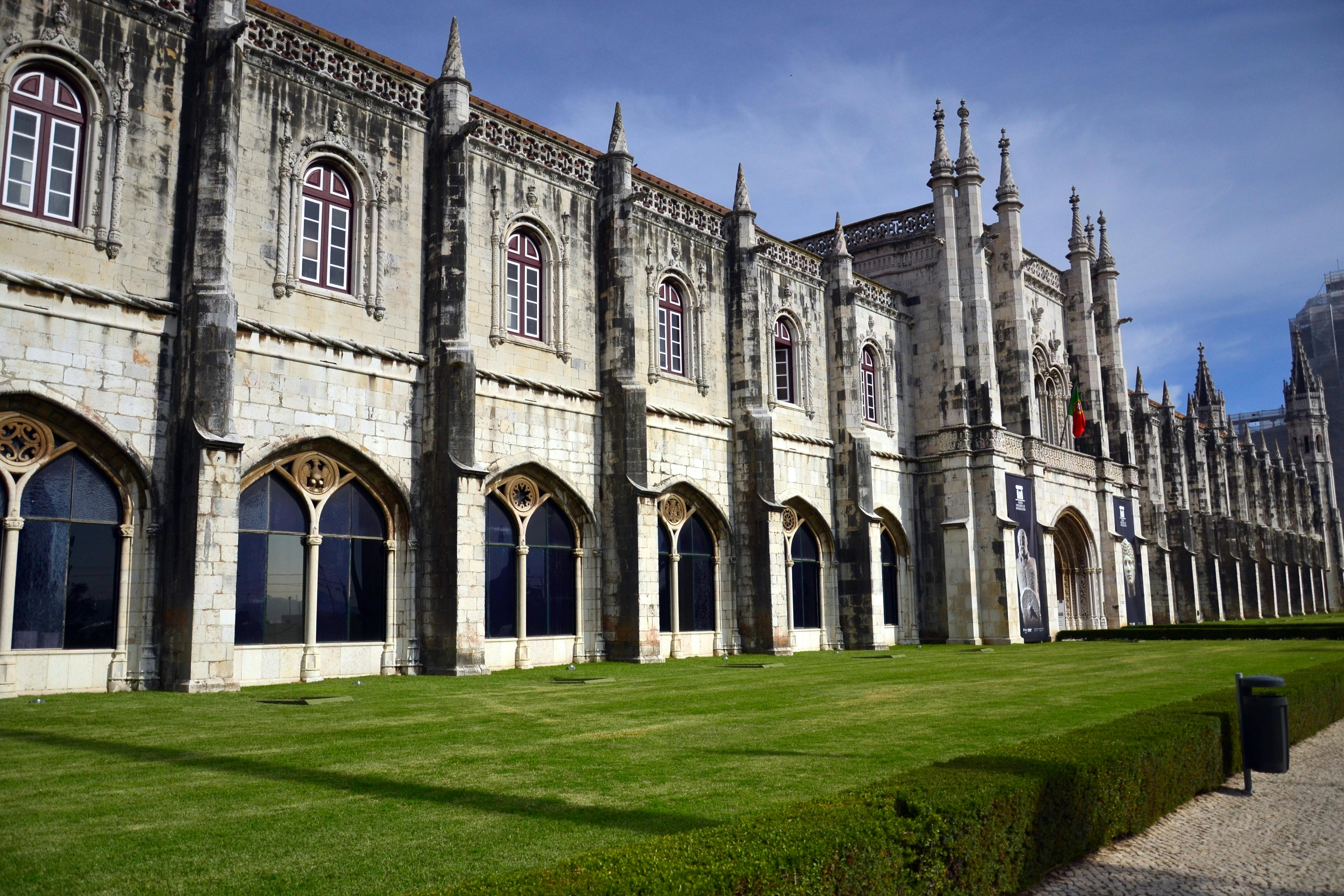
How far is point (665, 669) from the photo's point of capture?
65.3ft

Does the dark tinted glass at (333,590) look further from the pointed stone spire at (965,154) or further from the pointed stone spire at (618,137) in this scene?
the pointed stone spire at (965,154)

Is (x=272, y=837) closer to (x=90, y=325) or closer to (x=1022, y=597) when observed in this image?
(x=90, y=325)

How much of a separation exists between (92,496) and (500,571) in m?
7.87

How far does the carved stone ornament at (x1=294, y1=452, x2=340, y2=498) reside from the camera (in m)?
17.2

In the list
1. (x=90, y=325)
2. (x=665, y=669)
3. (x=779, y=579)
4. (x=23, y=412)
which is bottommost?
(x=665, y=669)

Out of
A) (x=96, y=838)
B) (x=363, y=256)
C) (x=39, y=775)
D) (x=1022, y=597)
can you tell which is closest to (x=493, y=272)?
(x=363, y=256)

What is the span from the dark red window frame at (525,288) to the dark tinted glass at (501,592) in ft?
15.7

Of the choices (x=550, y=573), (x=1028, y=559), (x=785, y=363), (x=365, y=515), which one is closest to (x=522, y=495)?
(x=550, y=573)

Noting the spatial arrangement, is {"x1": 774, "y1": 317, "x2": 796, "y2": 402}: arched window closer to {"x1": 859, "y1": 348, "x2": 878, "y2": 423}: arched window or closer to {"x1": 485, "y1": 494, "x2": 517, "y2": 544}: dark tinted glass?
{"x1": 859, "y1": 348, "x2": 878, "y2": 423}: arched window

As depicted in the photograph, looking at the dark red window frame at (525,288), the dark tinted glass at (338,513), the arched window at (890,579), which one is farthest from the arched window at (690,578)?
the arched window at (890,579)

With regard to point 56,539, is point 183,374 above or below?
above

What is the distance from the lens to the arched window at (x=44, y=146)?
14555 mm

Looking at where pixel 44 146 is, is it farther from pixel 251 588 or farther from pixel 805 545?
pixel 805 545

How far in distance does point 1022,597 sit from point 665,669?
1837cm
